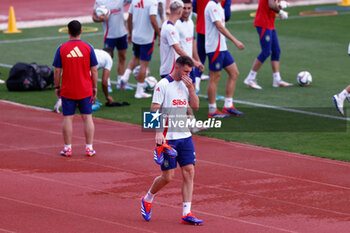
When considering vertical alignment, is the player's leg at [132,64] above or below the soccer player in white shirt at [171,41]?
below

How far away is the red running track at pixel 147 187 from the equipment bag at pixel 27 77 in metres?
3.34

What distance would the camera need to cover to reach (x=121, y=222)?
9.23 m

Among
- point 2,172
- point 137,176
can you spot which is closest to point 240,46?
point 137,176

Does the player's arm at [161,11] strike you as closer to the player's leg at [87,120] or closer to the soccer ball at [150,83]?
the soccer ball at [150,83]

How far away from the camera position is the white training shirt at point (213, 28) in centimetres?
1464

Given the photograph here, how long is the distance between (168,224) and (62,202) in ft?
5.50

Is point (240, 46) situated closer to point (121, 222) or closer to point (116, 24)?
point (116, 24)

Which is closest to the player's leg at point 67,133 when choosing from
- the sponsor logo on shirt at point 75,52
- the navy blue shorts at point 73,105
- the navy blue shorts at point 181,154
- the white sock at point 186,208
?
the navy blue shorts at point 73,105

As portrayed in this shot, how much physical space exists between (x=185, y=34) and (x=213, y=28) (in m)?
0.61

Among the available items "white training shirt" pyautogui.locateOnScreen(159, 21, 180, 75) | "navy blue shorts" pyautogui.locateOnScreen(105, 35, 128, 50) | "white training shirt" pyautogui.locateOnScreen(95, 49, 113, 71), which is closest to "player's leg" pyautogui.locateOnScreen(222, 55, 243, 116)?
"white training shirt" pyautogui.locateOnScreen(159, 21, 180, 75)

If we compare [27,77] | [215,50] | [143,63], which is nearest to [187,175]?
[215,50]

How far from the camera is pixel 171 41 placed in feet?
45.3

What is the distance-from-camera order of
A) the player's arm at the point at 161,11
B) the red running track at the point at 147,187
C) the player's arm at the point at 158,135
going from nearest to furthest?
the player's arm at the point at 158,135
the red running track at the point at 147,187
the player's arm at the point at 161,11

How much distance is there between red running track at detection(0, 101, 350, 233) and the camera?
9227 mm
